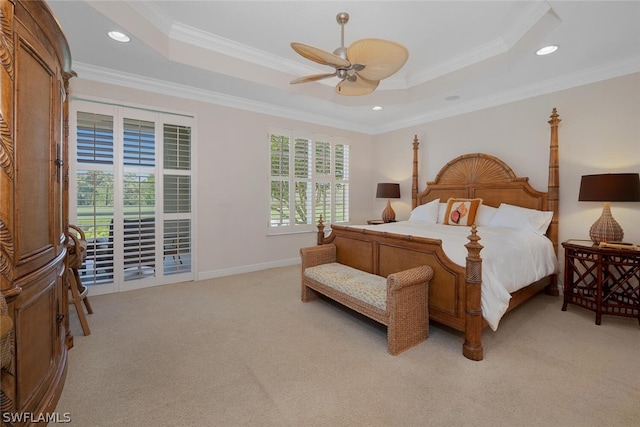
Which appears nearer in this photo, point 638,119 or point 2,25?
point 2,25

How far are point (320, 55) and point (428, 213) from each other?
2959mm

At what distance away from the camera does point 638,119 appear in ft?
9.75

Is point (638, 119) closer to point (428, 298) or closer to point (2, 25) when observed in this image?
point (428, 298)

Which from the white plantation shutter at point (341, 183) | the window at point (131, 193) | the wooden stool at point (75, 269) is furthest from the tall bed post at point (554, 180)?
the wooden stool at point (75, 269)

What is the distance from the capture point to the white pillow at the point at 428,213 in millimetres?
4211

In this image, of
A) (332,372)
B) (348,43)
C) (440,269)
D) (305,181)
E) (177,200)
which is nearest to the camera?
(332,372)

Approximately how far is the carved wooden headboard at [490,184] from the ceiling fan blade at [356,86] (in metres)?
2.41

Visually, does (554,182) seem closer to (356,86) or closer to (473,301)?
(473,301)

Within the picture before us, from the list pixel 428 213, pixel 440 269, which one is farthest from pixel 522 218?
pixel 440 269

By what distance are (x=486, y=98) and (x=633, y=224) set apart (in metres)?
2.26

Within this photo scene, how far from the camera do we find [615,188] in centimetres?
265

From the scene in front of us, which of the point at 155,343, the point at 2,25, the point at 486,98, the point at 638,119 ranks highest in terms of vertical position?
the point at 486,98

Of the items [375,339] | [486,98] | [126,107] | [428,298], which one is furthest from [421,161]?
[126,107]

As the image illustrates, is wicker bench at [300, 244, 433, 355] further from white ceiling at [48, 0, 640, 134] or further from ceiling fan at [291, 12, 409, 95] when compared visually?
white ceiling at [48, 0, 640, 134]
